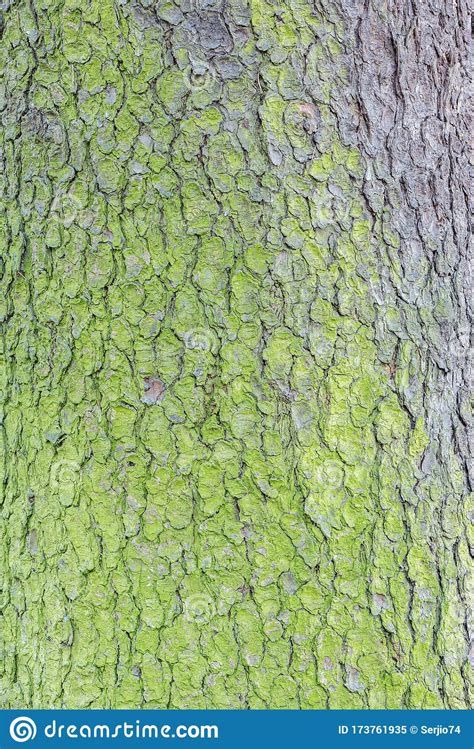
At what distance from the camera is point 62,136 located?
127 centimetres

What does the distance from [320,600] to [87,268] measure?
74cm

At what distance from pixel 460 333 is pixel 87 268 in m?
0.73

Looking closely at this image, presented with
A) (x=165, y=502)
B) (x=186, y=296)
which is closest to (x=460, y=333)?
(x=186, y=296)

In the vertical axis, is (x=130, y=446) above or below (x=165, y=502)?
above

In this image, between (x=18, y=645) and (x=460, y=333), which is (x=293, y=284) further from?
(x=18, y=645)

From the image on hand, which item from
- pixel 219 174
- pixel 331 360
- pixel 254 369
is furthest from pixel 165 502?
pixel 219 174

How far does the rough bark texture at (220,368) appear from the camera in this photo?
1.23m

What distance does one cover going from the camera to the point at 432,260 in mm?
1328

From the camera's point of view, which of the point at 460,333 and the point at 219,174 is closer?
the point at 219,174

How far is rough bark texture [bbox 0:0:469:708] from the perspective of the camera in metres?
1.23

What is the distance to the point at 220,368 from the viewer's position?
4.05 ft

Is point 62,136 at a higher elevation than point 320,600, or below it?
higher

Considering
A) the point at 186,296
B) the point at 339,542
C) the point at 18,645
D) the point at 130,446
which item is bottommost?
the point at 18,645

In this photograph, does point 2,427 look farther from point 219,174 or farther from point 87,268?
point 219,174
